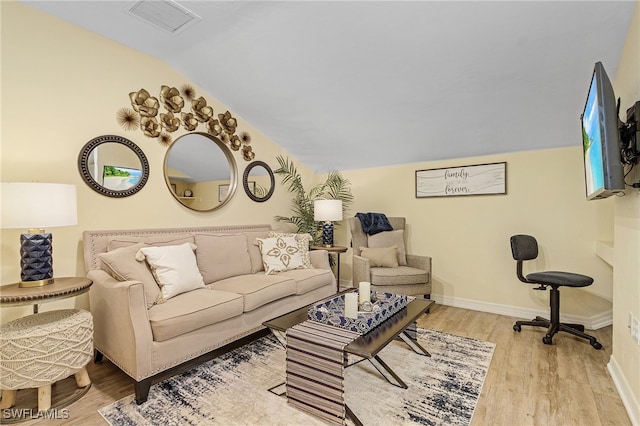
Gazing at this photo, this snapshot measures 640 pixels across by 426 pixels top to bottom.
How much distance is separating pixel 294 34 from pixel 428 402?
8.94 ft

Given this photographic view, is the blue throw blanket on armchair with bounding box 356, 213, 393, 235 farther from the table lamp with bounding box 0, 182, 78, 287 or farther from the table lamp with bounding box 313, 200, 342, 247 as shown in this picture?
the table lamp with bounding box 0, 182, 78, 287

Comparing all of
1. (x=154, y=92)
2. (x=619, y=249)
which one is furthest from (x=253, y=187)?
(x=619, y=249)

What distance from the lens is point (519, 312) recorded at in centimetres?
329

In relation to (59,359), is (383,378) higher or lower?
lower

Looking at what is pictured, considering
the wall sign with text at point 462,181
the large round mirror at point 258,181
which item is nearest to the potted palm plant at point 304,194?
the large round mirror at point 258,181

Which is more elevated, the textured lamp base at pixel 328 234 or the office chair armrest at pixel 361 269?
the textured lamp base at pixel 328 234

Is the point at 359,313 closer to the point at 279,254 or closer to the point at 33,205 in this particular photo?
the point at 279,254

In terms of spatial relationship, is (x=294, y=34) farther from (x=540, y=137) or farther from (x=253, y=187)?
(x=540, y=137)

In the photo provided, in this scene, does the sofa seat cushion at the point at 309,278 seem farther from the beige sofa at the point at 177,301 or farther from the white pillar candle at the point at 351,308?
the white pillar candle at the point at 351,308

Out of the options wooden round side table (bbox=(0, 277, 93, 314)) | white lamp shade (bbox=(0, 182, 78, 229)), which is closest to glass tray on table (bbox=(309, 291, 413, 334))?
wooden round side table (bbox=(0, 277, 93, 314))

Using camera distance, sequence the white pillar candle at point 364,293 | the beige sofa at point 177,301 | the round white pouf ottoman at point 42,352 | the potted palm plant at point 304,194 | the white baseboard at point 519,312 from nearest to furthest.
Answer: the round white pouf ottoman at point 42,352
the beige sofa at point 177,301
the white pillar candle at point 364,293
the white baseboard at point 519,312
the potted palm plant at point 304,194

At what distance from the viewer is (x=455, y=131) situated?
130 inches

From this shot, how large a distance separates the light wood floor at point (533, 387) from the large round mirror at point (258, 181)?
2.20 m

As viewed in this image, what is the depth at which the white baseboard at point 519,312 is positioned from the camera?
2953 millimetres
